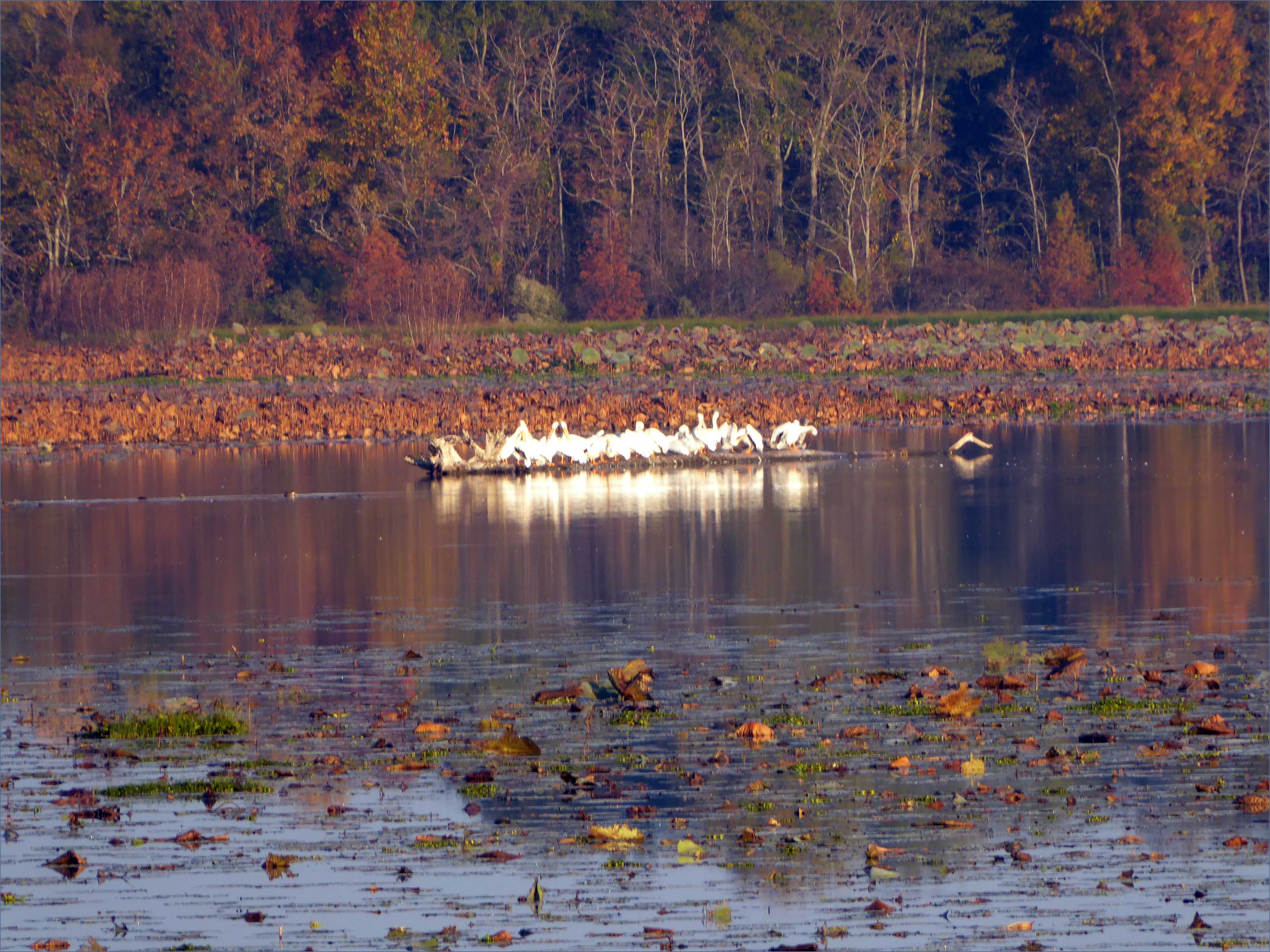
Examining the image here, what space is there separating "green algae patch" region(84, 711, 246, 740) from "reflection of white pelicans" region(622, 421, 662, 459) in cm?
1374

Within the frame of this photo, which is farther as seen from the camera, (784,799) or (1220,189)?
(1220,189)

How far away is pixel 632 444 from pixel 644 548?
23.2 feet

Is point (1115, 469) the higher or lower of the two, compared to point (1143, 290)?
lower

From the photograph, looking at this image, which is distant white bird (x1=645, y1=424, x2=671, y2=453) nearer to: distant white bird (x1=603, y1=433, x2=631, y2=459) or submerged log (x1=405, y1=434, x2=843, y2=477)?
submerged log (x1=405, y1=434, x2=843, y2=477)

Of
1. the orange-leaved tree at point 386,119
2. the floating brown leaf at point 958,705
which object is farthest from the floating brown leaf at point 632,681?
the orange-leaved tree at point 386,119

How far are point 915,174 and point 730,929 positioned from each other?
57.7 metres

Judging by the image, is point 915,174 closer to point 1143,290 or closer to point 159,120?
point 1143,290

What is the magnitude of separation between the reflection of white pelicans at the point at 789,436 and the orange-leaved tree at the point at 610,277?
3193 cm

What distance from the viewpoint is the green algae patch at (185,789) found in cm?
915

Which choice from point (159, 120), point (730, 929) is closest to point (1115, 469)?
point (730, 929)

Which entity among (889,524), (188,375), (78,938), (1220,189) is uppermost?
(1220,189)

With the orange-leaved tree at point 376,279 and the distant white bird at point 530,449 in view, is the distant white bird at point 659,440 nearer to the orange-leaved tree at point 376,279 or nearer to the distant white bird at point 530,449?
the distant white bird at point 530,449

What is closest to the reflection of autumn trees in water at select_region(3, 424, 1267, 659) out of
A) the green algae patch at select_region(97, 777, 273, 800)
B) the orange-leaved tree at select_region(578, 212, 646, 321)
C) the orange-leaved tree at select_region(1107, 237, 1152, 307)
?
the green algae patch at select_region(97, 777, 273, 800)

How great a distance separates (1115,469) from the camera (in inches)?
899
